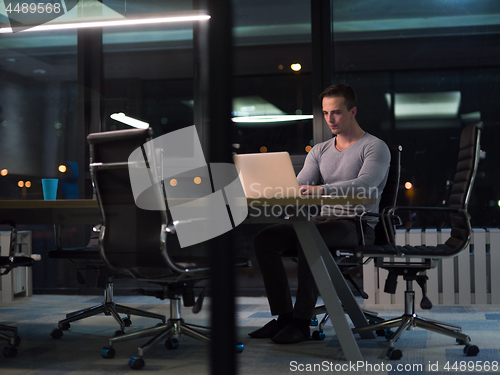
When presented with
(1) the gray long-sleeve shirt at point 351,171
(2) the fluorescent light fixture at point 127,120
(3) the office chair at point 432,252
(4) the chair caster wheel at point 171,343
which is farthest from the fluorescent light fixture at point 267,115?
(4) the chair caster wheel at point 171,343

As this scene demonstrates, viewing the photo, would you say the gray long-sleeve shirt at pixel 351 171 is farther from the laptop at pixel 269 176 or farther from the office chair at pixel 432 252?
the laptop at pixel 269 176

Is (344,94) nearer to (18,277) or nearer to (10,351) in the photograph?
(10,351)

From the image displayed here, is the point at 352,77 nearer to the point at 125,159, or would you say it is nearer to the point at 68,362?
the point at 125,159

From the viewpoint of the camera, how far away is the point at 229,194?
1.31ft

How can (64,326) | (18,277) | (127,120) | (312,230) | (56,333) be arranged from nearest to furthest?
(312,230) → (56,333) → (64,326) → (18,277) → (127,120)

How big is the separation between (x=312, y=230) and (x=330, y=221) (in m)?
0.30

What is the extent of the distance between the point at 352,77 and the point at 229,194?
4062 mm

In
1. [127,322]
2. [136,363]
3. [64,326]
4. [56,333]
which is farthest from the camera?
[127,322]

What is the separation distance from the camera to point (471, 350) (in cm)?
228

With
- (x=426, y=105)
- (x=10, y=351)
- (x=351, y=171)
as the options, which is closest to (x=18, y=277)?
(x=10, y=351)

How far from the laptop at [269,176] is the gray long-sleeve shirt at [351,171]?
298 mm

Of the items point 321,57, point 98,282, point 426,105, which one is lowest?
point 98,282

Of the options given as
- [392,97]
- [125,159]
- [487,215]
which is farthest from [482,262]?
[125,159]

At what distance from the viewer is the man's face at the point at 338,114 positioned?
2793mm
